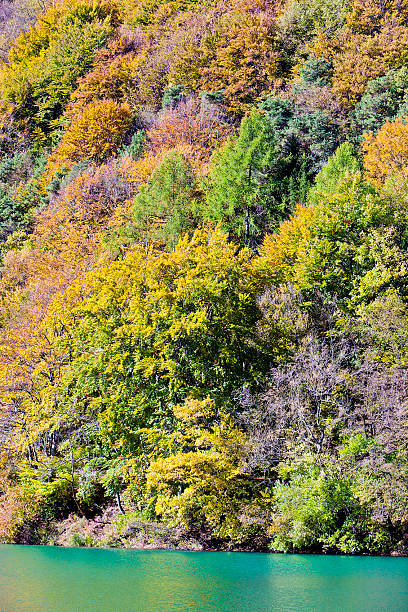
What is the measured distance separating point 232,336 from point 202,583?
47.7 ft

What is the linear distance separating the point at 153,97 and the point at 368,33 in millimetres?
23232

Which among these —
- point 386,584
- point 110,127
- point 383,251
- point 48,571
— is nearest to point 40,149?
point 110,127

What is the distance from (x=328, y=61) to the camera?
196 ft

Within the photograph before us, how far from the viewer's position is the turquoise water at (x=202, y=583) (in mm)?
16188

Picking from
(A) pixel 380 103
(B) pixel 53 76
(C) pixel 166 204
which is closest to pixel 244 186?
(C) pixel 166 204

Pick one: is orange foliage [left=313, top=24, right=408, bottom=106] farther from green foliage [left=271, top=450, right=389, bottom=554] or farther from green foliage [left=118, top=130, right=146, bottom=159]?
green foliage [left=271, top=450, right=389, bottom=554]

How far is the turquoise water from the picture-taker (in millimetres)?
16188

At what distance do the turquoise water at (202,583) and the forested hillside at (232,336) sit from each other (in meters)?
3.11

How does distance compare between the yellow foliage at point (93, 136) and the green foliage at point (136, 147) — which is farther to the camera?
the yellow foliage at point (93, 136)

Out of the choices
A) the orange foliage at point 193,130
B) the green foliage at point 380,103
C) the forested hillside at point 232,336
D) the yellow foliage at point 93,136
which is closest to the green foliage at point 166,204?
the forested hillside at point 232,336

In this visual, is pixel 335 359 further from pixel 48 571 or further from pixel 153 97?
pixel 153 97

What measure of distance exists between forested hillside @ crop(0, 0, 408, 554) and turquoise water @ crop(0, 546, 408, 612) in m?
3.11


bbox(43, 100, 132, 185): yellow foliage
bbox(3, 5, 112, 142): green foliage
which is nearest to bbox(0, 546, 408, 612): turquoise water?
bbox(43, 100, 132, 185): yellow foliage

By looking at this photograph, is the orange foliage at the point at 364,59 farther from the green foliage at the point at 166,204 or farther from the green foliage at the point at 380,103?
the green foliage at the point at 166,204
